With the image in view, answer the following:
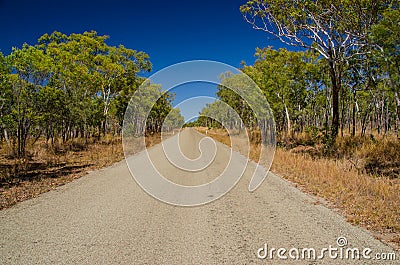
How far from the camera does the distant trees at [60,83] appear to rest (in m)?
15.2

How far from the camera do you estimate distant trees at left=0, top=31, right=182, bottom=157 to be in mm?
15156

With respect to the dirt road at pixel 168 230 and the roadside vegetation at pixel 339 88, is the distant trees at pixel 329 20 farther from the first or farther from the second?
the dirt road at pixel 168 230

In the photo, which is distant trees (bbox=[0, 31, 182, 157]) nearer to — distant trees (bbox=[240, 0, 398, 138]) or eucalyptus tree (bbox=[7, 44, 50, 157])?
eucalyptus tree (bbox=[7, 44, 50, 157])

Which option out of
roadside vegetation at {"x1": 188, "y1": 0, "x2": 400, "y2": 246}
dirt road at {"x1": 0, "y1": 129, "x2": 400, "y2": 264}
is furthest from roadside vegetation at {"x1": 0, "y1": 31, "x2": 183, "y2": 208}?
roadside vegetation at {"x1": 188, "y1": 0, "x2": 400, "y2": 246}

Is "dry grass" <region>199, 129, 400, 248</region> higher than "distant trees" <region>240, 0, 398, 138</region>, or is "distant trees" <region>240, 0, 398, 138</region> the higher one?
"distant trees" <region>240, 0, 398, 138</region>

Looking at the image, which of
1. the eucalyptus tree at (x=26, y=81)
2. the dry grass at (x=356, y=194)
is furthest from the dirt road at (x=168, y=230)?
the eucalyptus tree at (x=26, y=81)

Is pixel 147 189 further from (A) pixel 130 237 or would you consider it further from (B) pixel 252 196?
(A) pixel 130 237

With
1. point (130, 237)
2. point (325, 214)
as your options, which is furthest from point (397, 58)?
point (130, 237)

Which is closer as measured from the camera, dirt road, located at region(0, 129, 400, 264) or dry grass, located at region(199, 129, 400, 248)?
dirt road, located at region(0, 129, 400, 264)

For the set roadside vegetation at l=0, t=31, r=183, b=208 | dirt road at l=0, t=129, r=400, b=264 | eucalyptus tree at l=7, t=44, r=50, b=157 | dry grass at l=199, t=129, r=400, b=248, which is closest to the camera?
dirt road at l=0, t=129, r=400, b=264

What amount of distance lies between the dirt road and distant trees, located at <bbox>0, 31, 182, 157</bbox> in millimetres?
10617

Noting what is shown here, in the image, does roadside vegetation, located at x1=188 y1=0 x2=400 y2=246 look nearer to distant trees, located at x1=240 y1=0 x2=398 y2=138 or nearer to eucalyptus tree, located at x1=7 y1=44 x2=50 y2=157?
distant trees, located at x1=240 y1=0 x2=398 y2=138

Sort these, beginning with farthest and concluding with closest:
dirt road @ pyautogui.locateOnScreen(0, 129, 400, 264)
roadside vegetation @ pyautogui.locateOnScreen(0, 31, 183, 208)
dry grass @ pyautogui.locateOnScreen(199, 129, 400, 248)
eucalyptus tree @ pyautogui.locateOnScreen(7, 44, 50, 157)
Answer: eucalyptus tree @ pyautogui.locateOnScreen(7, 44, 50, 157)
roadside vegetation @ pyautogui.locateOnScreen(0, 31, 183, 208)
dry grass @ pyautogui.locateOnScreen(199, 129, 400, 248)
dirt road @ pyautogui.locateOnScreen(0, 129, 400, 264)

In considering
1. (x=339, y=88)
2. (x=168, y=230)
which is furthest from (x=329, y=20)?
(x=168, y=230)
